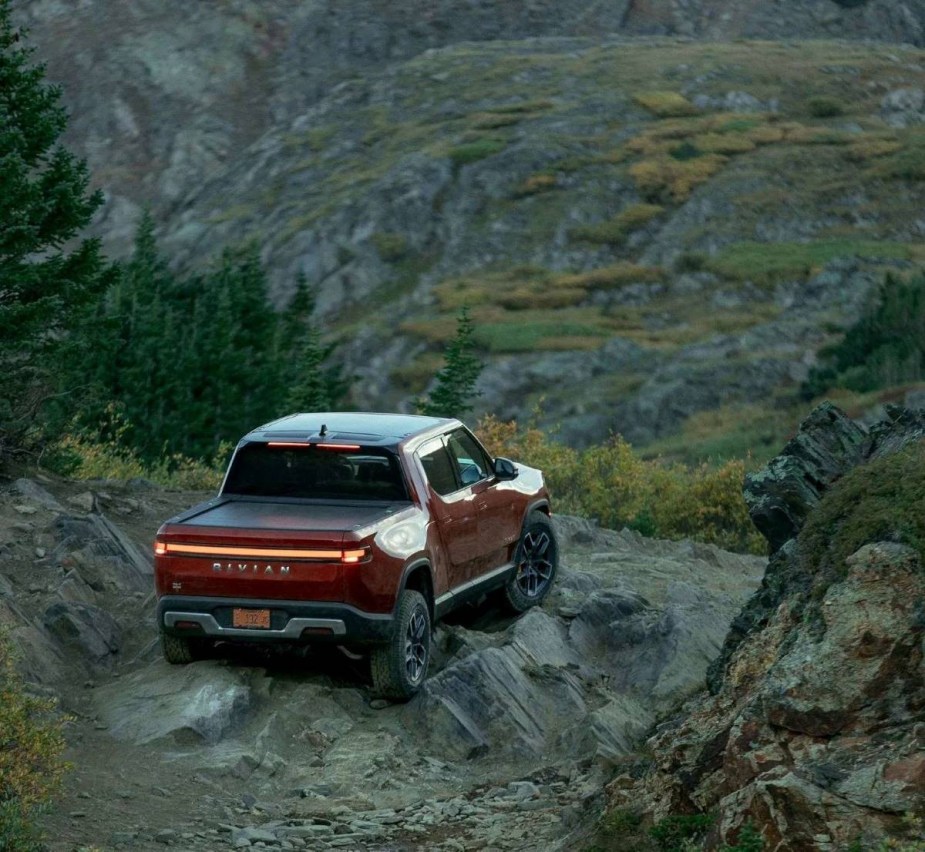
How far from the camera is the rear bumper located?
10.4m

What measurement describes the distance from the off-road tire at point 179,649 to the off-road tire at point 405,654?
1402 millimetres

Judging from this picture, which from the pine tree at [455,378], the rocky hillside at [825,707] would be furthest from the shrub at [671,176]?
the rocky hillside at [825,707]

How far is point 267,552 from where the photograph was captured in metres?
10.5

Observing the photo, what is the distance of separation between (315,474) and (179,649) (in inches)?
62.7

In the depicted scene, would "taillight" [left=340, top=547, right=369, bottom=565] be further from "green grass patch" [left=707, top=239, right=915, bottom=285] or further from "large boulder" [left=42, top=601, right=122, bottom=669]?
"green grass patch" [left=707, top=239, right=915, bottom=285]

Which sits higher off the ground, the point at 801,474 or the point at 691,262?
the point at 801,474

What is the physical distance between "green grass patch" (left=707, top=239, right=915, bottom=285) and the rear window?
186 feet

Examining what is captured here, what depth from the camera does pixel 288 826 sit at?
8.95 metres

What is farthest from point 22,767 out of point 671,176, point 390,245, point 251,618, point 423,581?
point 671,176

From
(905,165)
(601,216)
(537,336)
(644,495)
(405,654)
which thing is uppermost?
(405,654)

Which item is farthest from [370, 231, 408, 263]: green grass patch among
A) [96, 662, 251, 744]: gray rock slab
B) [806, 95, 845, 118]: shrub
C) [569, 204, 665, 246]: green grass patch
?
[96, 662, 251, 744]: gray rock slab

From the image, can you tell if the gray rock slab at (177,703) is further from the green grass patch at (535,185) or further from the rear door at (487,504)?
the green grass patch at (535,185)

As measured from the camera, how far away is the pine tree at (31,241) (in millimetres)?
16969

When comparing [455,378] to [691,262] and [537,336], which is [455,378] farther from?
[691,262]
